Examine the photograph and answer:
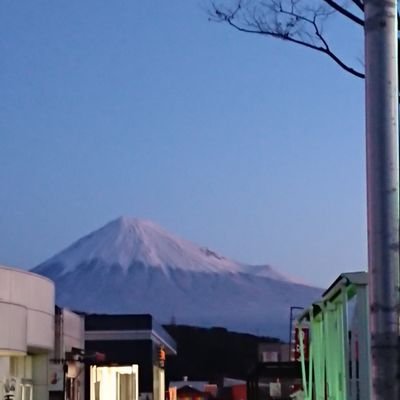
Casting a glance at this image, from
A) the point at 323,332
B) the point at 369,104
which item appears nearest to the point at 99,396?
the point at 323,332

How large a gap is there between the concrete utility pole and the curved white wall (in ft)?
67.9

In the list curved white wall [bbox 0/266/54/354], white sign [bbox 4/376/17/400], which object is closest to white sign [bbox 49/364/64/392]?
A: curved white wall [bbox 0/266/54/354]

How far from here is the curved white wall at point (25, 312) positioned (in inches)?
1035

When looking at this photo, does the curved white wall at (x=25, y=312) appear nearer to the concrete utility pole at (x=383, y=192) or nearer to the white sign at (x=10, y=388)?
the white sign at (x=10, y=388)

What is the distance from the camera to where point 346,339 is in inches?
358

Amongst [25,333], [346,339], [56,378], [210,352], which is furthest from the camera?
[210,352]

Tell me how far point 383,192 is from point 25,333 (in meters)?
22.5

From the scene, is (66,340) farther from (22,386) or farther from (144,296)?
(144,296)

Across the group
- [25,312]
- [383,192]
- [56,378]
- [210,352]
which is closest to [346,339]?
[383,192]

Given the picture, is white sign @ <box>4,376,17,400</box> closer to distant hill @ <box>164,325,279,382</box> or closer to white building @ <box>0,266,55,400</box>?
white building @ <box>0,266,55,400</box>

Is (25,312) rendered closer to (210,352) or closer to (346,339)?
(346,339)

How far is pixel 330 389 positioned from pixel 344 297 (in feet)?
4.61

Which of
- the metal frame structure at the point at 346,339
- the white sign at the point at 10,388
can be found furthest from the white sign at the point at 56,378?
the metal frame structure at the point at 346,339

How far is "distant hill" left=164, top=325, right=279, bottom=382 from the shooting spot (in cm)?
9456
